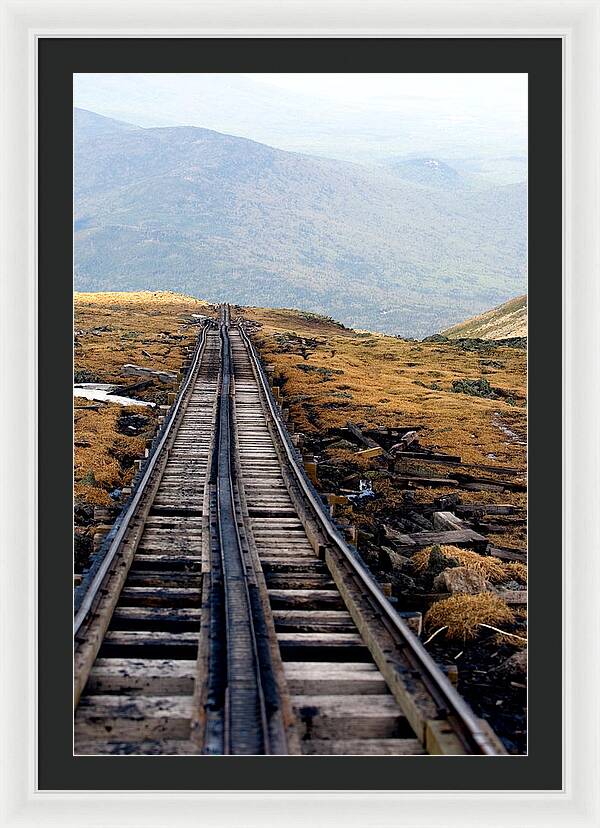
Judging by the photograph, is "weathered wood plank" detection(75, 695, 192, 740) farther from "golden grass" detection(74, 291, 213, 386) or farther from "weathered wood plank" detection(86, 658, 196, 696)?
"golden grass" detection(74, 291, 213, 386)

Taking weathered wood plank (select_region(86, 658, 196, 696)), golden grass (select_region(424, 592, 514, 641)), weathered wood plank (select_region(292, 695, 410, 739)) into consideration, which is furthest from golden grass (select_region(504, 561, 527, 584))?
weathered wood plank (select_region(86, 658, 196, 696))

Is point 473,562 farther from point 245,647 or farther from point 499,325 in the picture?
point 499,325

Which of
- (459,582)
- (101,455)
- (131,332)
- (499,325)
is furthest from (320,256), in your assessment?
(459,582)

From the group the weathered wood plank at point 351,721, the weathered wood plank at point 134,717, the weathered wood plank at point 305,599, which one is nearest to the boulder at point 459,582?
the weathered wood plank at point 305,599

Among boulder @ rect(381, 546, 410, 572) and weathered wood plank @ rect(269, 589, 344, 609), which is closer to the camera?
weathered wood plank @ rect(269, 589, 344, 609)

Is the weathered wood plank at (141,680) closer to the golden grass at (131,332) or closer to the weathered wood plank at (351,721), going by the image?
the weathered wood plank at (351,721)
